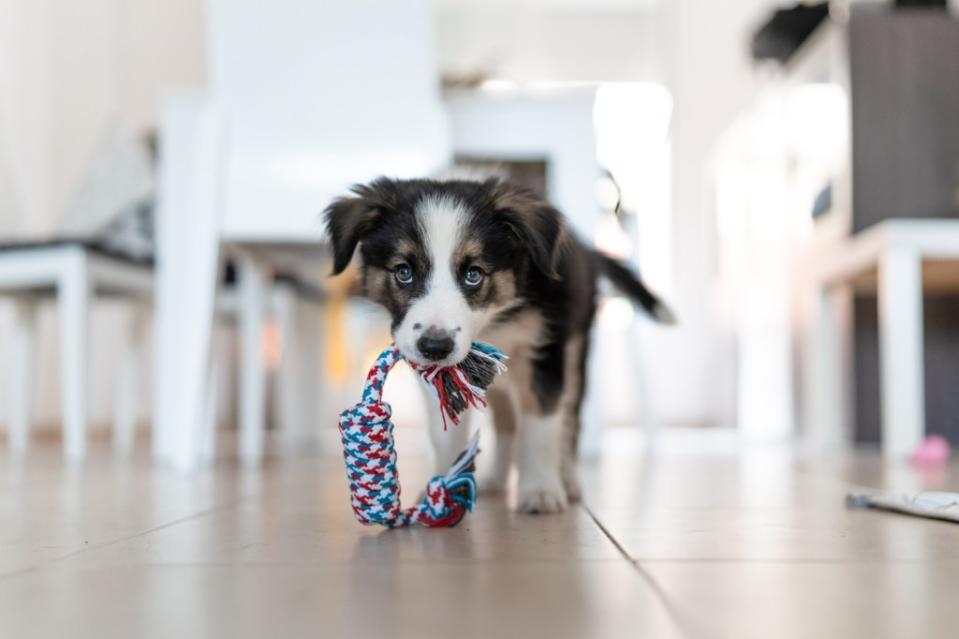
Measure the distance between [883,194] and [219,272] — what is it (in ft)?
8.81

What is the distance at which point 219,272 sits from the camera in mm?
3191

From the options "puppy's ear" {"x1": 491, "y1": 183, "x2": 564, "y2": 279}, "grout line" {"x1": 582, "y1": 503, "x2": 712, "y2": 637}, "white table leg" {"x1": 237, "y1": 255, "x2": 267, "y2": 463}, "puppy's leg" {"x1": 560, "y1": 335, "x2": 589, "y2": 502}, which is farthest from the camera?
"white table leg" {"x1": 237, "y1": 255, "x2": 267, "y2": 463}

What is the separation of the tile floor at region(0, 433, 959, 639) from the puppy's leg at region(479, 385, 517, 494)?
0.73 feet

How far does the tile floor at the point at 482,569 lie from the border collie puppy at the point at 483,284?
0.53ft

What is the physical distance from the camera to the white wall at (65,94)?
587cm

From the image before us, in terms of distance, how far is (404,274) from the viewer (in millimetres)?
1781

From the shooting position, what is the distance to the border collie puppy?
1697mm

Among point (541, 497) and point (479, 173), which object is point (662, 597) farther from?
point (479, 173)

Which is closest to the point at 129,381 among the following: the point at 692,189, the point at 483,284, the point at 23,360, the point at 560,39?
the point at 23,360

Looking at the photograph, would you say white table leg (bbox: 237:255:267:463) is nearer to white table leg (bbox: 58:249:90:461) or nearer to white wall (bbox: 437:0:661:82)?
white table leg (bbox: 58:249:90:461)

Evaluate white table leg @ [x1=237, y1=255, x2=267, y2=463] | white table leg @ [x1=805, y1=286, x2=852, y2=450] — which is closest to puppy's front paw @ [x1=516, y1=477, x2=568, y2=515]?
white table leg @ [x1=237, y1=255, x2=267, y2=463]

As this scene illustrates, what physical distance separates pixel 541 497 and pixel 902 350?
7.42ft

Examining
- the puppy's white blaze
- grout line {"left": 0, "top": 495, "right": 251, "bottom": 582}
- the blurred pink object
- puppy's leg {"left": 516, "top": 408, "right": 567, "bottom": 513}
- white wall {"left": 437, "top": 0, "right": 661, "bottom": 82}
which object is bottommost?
the blurred pink object

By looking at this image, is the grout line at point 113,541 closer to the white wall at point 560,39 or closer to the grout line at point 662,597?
the grout line at point 662,597
